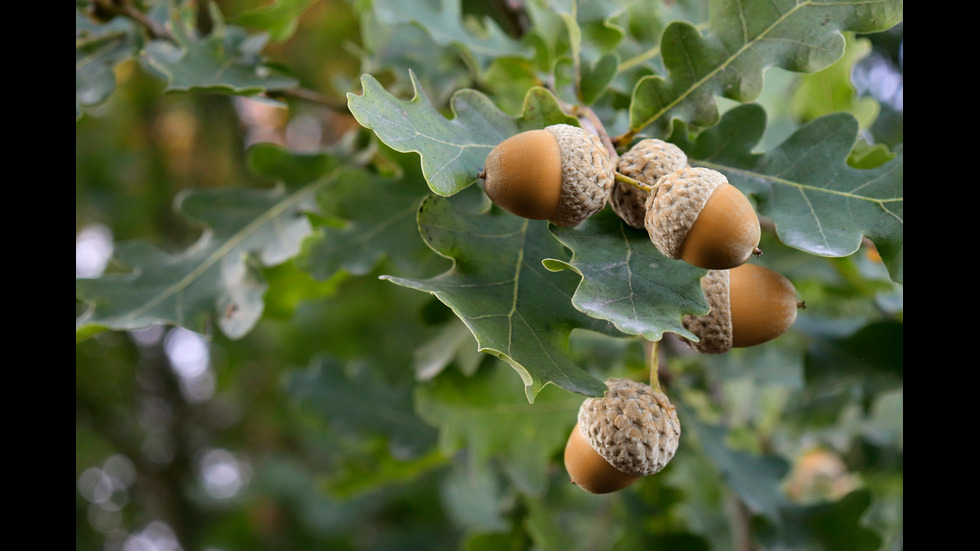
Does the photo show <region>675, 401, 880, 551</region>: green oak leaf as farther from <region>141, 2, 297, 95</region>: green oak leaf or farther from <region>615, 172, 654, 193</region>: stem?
<region>141, 2, 297, 95</region>: green oak leaf

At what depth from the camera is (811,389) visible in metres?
1.25

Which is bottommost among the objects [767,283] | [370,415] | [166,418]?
[166,418]

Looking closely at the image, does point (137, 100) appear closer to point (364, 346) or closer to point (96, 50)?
point (364, 346)

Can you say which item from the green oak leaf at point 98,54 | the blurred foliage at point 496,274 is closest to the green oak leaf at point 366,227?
the blurred foliage at point 496,274

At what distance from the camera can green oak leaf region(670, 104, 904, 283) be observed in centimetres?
Result: 77

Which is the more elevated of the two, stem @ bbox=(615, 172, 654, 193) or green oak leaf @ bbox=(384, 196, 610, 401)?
stem @ bbox=(615, 172, 654, 193)

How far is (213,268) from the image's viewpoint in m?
1.13

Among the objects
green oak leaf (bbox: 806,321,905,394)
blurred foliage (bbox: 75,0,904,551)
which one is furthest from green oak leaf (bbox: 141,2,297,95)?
green oak leaf (bbox: 806,321,905,394)

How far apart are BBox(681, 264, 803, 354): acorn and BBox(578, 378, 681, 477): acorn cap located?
3.0 inches

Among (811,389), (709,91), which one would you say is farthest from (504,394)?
(709,91)

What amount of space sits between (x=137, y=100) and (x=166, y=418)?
135cm

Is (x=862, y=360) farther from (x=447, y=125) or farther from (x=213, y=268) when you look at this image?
(x=213, y=268)

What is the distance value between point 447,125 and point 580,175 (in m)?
0.16

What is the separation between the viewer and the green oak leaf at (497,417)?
4.08ft
